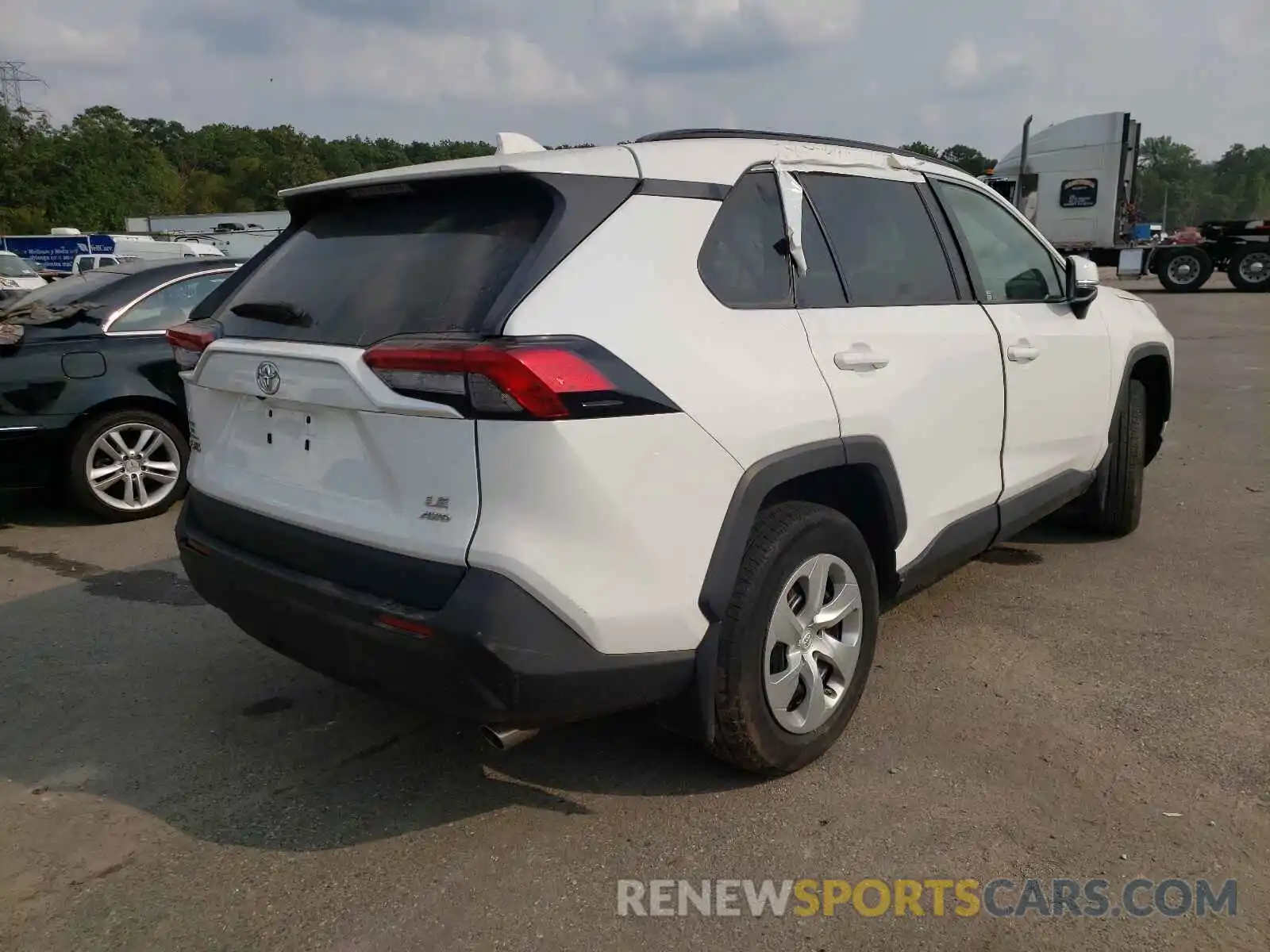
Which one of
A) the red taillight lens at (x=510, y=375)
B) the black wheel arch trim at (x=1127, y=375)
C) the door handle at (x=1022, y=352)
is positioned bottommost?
the black wheel arch trim at (x=1127, y=375)

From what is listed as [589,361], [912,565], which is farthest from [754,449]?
[912,565]

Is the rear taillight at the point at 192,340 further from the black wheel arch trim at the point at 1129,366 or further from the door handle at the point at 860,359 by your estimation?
the black wheel arch trim at the point at 1129,366

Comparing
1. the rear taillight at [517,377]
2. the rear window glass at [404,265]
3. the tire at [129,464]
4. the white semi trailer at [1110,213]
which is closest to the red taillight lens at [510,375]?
the rear taillight at [517,377]

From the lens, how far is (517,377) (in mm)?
2160

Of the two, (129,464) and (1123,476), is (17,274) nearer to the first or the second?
(129,464)

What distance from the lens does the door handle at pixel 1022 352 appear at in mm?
3793

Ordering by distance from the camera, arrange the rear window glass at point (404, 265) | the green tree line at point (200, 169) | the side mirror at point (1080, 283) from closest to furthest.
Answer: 1. the rear window glass at point (404, 265)
2. the side mirror at point (1080, 283)
3. the green tree line at point (200, 169)

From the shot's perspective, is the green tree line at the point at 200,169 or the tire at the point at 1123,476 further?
the green tree line at the point at 200,169

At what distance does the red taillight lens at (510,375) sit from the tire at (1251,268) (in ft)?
80.6

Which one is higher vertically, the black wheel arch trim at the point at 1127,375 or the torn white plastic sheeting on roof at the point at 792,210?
the torn white plastic sheeting on roof at the point at 792,210

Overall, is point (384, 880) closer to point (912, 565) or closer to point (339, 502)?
point (339, 502)

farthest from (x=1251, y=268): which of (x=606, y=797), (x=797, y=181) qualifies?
(x=606, y=797)

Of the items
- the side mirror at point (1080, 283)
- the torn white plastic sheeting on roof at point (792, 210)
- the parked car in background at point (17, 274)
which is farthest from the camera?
the parked car in background at point (17, 274)

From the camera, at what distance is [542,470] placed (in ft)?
7.22
